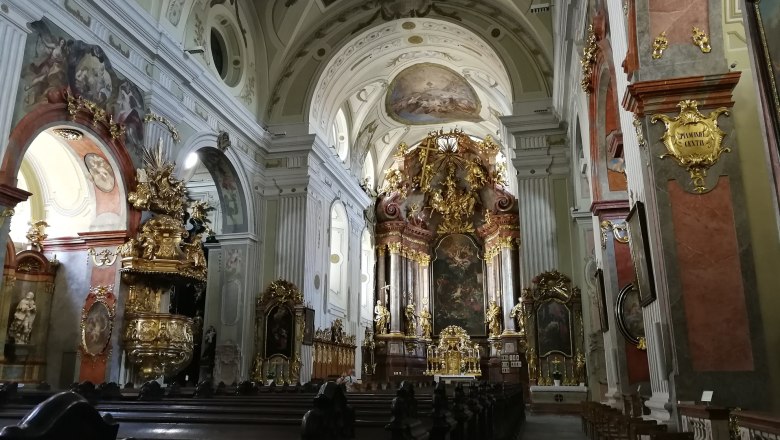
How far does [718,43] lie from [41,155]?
29.4 feet

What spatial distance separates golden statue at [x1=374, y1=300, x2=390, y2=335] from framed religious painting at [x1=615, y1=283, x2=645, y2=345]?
39.1 ft

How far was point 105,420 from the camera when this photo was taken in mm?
1201

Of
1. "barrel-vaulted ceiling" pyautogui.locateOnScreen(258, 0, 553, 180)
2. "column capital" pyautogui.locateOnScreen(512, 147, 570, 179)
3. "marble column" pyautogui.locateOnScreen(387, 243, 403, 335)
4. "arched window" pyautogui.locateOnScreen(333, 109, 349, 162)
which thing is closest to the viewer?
"column capital" pyautogui.locateOnScreen(512, 147, 570, 179)

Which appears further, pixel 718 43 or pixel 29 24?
pixel 29 24

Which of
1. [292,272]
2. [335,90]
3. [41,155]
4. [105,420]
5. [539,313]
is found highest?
[335,90]

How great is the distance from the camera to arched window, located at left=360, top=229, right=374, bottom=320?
1868cm

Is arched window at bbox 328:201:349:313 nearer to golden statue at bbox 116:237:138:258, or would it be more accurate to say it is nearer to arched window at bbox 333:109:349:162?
arched window at bbox 333:109:349:162

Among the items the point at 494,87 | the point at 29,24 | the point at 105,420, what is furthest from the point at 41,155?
the point at 494,87

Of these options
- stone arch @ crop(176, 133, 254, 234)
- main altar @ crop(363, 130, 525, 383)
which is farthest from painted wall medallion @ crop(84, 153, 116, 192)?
main altar @ crop(363, 130, 525, 383)

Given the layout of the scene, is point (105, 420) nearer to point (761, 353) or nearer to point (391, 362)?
point (761, 353)

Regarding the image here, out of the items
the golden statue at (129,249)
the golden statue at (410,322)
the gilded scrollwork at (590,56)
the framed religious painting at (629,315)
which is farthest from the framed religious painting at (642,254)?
the golden statue at (410,322)

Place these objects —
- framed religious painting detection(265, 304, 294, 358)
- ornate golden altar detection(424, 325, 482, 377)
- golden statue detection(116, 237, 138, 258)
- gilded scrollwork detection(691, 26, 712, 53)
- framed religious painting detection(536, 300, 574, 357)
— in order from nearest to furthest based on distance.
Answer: gilded scrollwork detection(691, 26, 712, 53)
golden statue detection(116, 237, 138, 258)
framed religious painting detection(536, 300, 574, 357)
framed religious painting detection(265, 304, 294, 358)
ornate golden altar detection(424, 325, 482, 377)

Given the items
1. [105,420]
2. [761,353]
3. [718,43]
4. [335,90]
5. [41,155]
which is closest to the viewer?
[105,420]

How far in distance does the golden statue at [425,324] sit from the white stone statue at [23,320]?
1237 cm
